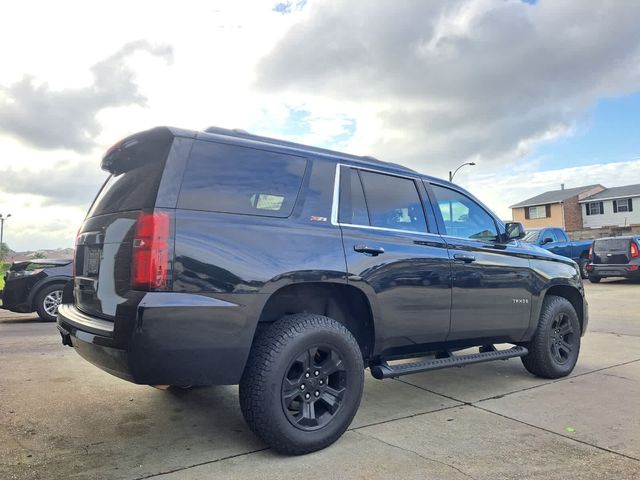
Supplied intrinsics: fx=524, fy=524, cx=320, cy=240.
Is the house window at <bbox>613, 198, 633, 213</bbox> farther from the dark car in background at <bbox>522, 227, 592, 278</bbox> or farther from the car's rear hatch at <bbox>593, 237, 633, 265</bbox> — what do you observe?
the car's rear hatch at <bbox>593, 237, 633, 265</bbox>

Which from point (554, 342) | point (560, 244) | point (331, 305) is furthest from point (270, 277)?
point (560, 244)

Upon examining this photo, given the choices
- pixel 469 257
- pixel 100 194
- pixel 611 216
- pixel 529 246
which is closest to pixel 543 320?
pixel 529 246

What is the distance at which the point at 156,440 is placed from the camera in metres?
3.46

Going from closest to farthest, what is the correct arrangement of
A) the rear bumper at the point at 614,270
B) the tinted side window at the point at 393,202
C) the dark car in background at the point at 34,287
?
the tinted side window at the point at 393,202
the dark car in background at the point at 34,287
the rear bumper at the point at 614,270

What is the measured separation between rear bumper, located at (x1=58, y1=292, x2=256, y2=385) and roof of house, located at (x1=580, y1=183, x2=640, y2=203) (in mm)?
49636

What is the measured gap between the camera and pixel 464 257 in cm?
432

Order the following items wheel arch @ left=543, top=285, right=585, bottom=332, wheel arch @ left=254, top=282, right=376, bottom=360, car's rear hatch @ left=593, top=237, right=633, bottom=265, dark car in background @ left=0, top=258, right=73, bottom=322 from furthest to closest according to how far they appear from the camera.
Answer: car's rear hatch @ left=593, top=237, right=633, bottom=265
dark car in background @ left=0, top=258, right=73, bottom=322
wheel arch @ left=543, top=285, right=585, bottom=332
wheel arch @ left=254, top=282, right=376, bottom=360

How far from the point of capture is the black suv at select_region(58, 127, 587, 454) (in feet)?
9.40

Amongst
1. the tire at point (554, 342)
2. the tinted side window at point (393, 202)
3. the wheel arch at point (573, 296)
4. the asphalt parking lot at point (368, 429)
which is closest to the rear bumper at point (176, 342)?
the asphalt parking lot at point (368, 429)

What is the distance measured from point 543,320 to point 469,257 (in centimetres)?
127

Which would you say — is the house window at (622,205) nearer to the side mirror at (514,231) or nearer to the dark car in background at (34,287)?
the side mirror at (514,231)

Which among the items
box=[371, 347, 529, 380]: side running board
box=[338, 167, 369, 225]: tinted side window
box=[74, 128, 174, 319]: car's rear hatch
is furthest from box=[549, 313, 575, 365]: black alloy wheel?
box=[74, 128, 174, 319]: car's rear hatch

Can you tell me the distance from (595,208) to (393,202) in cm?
5072

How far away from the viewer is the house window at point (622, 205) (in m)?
45.3
